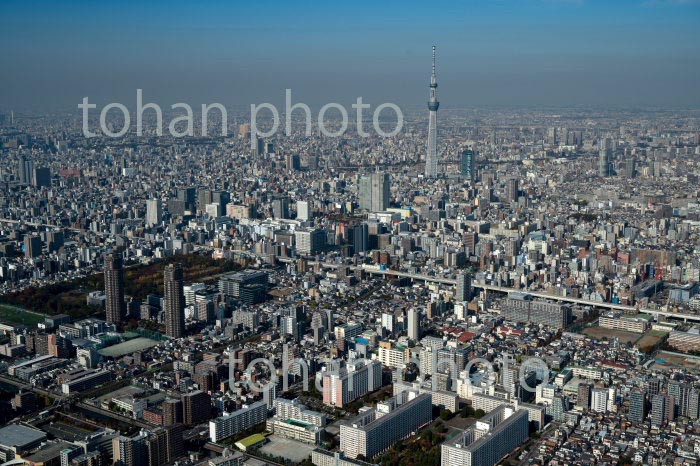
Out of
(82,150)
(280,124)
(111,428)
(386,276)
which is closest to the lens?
(111,428)

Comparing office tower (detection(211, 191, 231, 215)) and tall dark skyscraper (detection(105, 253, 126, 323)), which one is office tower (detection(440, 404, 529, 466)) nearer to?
tall dark skyscraper (detection(105, 253, 126, 323))

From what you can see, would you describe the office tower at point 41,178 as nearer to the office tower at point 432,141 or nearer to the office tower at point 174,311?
the office tower at point 432,141

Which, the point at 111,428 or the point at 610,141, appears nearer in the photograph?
the point at 111,428

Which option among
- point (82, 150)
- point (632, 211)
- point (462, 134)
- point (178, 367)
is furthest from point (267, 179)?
point (178, 367)

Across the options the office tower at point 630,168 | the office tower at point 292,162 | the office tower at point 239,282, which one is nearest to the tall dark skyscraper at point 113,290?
the office tower at point 239,282

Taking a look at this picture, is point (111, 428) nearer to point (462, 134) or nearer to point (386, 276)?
point (386, 276)

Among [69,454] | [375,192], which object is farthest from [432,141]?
[69,454]
